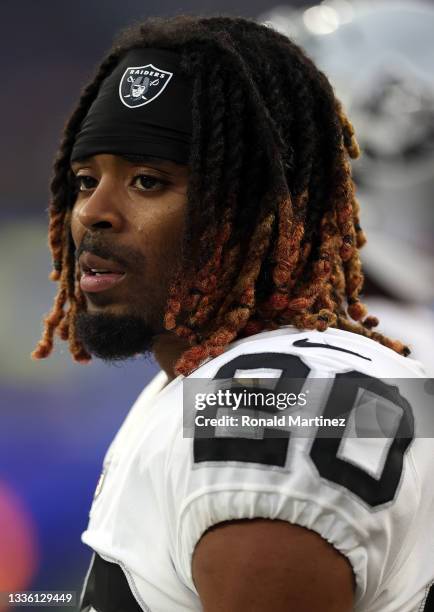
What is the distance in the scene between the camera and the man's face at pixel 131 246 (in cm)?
142

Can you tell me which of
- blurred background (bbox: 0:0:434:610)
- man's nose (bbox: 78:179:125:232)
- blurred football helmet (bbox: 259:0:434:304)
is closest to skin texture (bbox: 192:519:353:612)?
man's nose (bbox: 78:179:125:232)

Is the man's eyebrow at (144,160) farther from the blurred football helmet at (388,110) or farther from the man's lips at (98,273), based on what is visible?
the blurred football helmet at (388,110)

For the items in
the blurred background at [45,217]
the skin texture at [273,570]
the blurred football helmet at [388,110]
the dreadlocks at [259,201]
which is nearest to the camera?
the skin texture at [273,570]

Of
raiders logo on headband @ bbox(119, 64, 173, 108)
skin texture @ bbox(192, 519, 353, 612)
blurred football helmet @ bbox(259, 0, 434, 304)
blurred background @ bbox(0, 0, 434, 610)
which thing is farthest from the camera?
blurred football helmet @ bbox(259, 0, 434, 304)

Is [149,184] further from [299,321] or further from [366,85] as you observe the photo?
[366,85]

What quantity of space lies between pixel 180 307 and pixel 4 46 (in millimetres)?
3472

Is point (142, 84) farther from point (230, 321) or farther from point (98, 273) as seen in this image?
point (230, 321)

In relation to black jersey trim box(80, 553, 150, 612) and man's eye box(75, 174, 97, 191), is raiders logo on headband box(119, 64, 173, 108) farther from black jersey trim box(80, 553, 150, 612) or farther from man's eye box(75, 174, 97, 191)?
black jersey trim box(80, 553, 150, 612)

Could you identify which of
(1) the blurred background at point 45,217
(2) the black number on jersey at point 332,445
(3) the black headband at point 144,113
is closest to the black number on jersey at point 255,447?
(2) the black number on jersey at point 332,445

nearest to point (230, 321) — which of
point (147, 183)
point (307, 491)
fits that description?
point (147, 183)

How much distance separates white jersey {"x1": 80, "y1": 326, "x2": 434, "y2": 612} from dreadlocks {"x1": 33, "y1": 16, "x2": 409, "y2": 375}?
8 cm

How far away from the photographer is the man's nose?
1435 millimetres

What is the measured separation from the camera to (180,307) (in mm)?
1405

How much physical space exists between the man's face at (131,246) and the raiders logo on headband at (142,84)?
110mm
